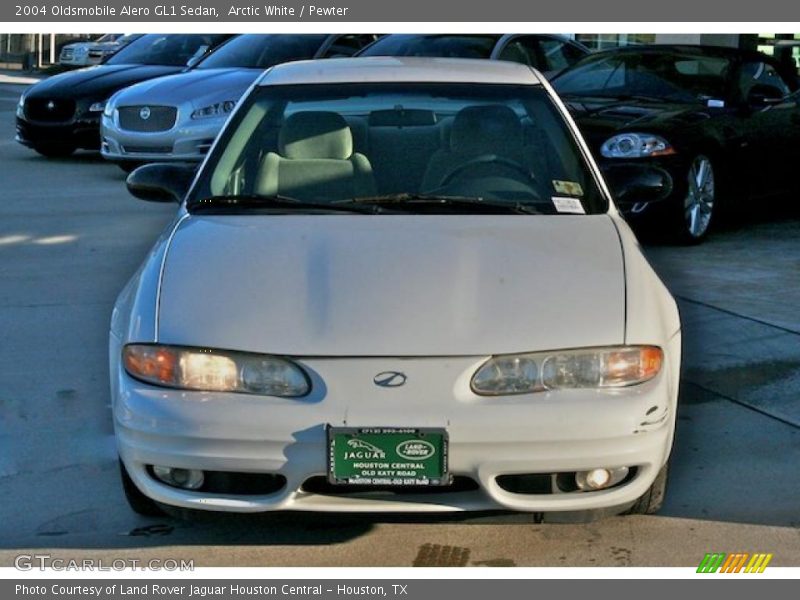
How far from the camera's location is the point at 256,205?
194 inches

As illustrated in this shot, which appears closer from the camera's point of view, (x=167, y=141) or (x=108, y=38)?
(x=167, y=141)

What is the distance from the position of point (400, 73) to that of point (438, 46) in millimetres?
6945

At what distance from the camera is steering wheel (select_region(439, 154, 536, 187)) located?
5.14 m

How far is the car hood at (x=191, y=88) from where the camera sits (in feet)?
39.9

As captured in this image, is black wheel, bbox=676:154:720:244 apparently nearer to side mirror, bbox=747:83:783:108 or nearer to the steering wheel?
side mirror, bbox=747:83:783:108

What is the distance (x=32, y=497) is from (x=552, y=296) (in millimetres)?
1896

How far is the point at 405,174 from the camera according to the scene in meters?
5.21

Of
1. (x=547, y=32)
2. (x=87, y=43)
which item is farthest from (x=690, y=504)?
(x=87, y=43)

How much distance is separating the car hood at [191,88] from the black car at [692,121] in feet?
10.6

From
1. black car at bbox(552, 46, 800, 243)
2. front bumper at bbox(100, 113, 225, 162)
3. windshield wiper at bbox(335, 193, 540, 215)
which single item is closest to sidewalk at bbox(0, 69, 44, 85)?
front bumper at bbox(100, 113, 225, 162)

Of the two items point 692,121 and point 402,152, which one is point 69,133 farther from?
point 402,152

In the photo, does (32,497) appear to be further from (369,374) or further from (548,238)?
(548,238)

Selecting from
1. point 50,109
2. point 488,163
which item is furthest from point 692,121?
point 50,109

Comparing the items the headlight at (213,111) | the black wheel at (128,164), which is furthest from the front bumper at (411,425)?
the black wheel at (128,164)
